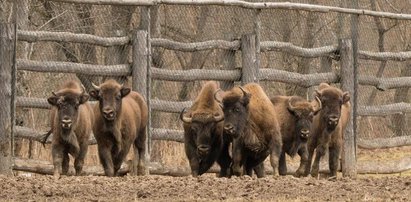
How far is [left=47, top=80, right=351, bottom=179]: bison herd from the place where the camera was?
1625 centimetres

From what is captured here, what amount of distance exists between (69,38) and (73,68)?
1.56 ft

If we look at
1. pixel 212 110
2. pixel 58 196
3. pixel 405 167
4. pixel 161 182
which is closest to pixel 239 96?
pixel 212 110

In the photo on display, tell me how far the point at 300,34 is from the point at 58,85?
222 inches

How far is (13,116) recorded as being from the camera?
17.6m

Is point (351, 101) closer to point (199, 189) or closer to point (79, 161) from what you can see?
point (79, 161)

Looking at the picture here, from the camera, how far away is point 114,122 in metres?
16.9

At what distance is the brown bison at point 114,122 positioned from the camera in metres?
16.8

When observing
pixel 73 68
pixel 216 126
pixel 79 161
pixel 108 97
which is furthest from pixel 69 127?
pixel 73 68

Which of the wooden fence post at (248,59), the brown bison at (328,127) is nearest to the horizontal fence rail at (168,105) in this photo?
the wooden fence post at (248,59)

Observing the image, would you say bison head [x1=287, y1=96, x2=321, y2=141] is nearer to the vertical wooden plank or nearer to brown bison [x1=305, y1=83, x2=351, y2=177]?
brown bison [x1=305, y1=83, x2=351, y2=177]

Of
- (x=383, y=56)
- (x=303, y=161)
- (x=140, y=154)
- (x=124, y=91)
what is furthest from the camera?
(x=383, y=56)

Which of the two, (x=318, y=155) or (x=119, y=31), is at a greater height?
(x=119, y=31)

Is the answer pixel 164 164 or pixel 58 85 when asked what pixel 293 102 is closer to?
pixel 164 164

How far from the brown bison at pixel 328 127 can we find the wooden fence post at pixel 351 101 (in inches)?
88.4
